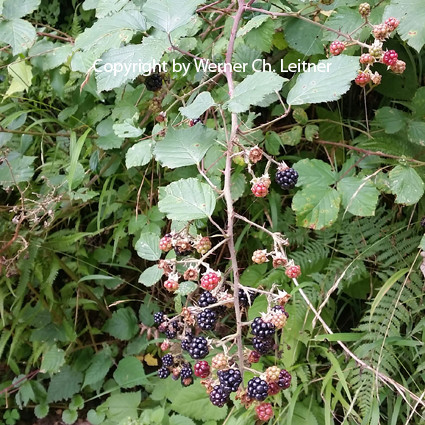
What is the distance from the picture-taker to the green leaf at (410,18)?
3.46 feet

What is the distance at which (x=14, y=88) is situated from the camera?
4.92 feet

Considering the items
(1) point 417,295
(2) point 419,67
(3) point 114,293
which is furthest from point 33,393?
(2) point 419,67

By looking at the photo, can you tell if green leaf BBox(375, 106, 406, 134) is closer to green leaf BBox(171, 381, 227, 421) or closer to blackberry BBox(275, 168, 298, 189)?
blackberry BBox(275, 168, 298, 189)

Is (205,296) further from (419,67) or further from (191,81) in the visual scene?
(419,67)

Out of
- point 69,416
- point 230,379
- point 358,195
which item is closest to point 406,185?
point 358,195

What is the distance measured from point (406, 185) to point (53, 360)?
51.9 inches

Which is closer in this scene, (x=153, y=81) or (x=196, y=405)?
(x=153, y=81)

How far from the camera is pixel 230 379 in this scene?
80cm

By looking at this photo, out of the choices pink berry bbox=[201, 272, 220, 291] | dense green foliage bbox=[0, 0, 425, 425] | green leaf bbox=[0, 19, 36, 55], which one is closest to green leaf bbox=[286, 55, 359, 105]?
dense green foliage bbox=[0, 0, 425, 425]

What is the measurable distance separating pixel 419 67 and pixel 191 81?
750 mm

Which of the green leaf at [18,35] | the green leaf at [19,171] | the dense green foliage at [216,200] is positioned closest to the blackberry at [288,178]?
the dense green foliage at [216,200]

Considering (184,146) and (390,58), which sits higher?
(390,58)

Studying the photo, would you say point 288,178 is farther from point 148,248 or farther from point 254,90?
point 148,248

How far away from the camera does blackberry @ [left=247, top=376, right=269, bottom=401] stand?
2.61ft
